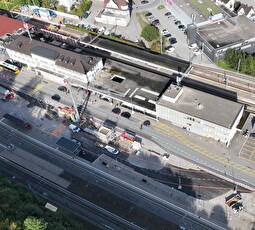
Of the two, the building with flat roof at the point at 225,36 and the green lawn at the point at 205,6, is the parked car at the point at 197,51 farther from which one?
the green lawn at the point at 205,6

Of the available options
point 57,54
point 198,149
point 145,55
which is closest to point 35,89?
point 57,54

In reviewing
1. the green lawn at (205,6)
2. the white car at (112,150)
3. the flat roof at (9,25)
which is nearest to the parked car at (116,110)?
the white car at (112,150)

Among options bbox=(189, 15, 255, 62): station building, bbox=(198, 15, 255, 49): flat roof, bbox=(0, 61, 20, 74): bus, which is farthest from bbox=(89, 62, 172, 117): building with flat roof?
bbox=(0, 61, 20, 74): bus

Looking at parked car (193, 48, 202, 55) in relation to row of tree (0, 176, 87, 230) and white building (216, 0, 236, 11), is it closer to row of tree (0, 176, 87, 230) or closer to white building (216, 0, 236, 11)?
white building (216, 0, 236, 11)

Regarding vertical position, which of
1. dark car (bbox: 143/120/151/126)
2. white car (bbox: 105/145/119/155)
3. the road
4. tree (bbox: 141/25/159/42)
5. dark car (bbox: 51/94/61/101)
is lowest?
the road

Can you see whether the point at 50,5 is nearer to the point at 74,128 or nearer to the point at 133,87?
the point at 133,87

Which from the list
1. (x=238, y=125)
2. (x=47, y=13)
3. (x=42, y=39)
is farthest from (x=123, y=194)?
(x=47, y=13)
